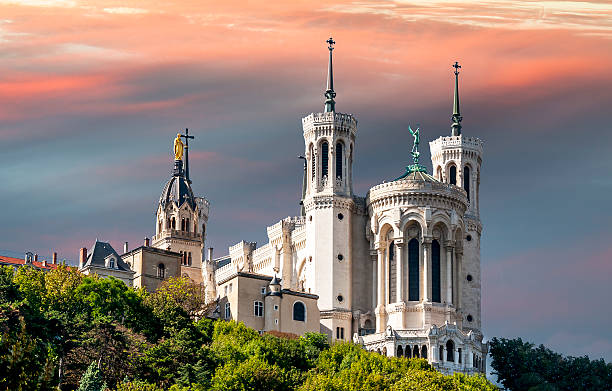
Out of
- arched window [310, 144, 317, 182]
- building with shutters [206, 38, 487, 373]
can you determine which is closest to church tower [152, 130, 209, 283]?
building with shutters [206, 38, 487, 373]

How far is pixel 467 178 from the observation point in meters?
137

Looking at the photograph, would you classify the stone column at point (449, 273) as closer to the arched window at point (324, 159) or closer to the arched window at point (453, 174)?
the arched window at point (324, 159)

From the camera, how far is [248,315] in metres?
117

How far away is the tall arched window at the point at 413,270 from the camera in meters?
121

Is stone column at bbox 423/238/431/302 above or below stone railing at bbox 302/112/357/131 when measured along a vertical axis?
below

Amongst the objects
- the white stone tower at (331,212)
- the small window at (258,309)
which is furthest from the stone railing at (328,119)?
the small window at (258,309)

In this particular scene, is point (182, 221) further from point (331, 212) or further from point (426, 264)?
point (426, 264)

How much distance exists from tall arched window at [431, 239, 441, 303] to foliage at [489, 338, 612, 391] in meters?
9.09

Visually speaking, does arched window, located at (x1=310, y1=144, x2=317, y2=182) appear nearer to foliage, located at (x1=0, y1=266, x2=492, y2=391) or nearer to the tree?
foliage, located at (x1=0, y1=266, x2=492, y2=391)

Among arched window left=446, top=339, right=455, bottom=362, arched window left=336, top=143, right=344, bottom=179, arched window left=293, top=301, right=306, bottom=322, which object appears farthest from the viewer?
arched window left=336, top=143, right=344, bottom=179

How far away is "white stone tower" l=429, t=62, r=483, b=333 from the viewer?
130750 mm

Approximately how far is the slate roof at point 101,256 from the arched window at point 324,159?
21.9 metres

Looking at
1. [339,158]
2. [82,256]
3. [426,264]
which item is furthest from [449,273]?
[82,256]

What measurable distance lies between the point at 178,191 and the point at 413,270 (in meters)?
44.4
